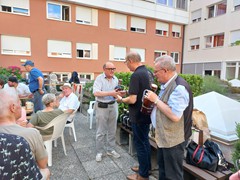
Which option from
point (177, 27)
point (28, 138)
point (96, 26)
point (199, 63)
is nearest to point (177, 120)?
point (28, 138)

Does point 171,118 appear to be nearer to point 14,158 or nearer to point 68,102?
point 14,158

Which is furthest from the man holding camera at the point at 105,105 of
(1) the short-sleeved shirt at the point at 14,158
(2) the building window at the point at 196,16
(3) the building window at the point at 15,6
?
(2) the building window at the point at 196,16

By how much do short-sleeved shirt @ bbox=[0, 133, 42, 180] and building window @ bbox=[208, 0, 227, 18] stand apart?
1796cm

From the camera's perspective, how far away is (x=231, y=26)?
44.4 ft

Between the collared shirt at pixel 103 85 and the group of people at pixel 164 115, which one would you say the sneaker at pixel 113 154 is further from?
the collared shirt at pixel 103 85

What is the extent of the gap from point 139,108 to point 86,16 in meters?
12.5

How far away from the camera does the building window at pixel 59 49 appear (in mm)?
11883

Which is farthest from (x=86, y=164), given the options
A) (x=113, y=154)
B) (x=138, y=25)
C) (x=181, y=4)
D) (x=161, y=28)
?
(x=181, y=4)

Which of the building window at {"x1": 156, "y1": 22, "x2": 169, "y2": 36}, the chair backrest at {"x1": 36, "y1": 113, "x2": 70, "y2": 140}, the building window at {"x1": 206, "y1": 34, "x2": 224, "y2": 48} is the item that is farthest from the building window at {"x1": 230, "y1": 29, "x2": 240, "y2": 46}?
the chair backrest at {"x1": 36, "y1": 113, "x2": 70, "y2": 140}

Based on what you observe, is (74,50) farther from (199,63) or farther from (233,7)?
(233,7)

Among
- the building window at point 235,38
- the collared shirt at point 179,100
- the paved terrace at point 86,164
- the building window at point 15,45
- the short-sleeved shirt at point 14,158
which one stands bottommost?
the paved terrace at point 86,164

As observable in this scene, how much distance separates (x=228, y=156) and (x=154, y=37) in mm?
14800

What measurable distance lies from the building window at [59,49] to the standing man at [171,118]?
11691mm

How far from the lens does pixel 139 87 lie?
2.25m
